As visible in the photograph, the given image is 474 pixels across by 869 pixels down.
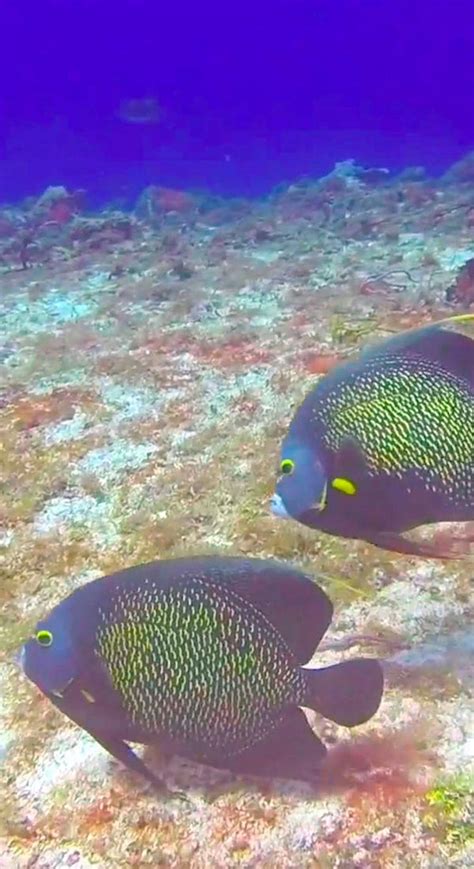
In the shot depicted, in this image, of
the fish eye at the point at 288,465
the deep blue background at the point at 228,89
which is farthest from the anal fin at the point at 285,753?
the deep blue background at the point at 228,89

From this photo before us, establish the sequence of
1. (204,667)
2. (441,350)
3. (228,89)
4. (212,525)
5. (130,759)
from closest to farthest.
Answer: (204,667) → (130,759) → (441,350) → (212,525) → (228,89)

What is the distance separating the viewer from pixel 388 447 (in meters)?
2.39

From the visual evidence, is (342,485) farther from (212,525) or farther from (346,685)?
(212,525)

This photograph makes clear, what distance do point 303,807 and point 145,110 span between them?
66.7ft

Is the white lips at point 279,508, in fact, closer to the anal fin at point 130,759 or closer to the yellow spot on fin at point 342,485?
the yellow spot on fin at point 342,485

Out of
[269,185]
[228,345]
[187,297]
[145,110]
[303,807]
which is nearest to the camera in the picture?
[303,807]

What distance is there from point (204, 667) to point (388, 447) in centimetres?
84

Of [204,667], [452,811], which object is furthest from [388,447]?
[452,811]

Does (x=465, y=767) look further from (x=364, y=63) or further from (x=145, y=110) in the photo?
(x=364, y=63)

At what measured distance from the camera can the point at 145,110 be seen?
66.3ft

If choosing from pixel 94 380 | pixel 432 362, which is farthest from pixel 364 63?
pixel 432 362

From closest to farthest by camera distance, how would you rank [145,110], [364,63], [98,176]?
[145,110] → [98,176] → [364,63]

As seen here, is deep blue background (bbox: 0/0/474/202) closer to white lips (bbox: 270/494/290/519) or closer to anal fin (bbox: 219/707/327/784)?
white lips (bbox: 270/494/290/519)

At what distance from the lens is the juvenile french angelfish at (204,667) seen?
2.20 m
